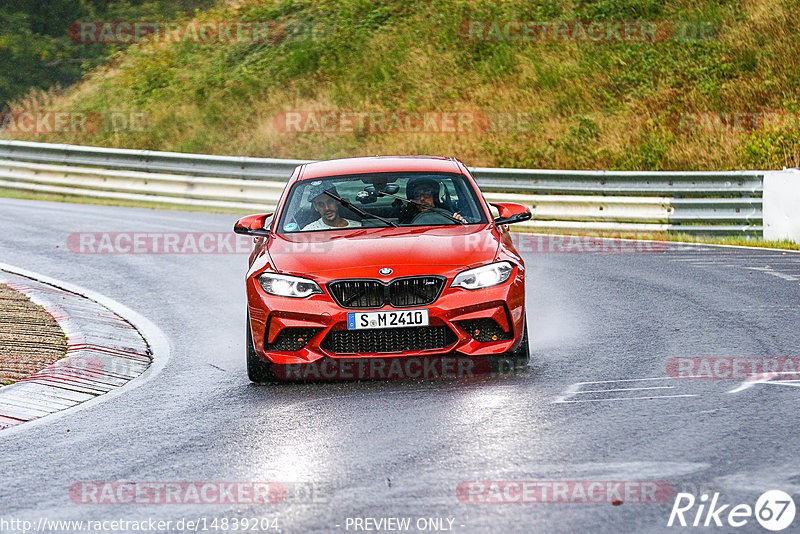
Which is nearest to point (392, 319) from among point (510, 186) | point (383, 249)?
point (383, 249)

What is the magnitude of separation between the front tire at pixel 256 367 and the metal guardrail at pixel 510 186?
1030 centimetres

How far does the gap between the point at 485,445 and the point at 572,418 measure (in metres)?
0.78

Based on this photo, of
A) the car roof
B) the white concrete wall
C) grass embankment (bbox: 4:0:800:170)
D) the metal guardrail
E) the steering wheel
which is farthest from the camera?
grass embankment (bbox: 4:0:800:170)

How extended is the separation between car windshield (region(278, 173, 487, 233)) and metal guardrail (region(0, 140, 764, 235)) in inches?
332

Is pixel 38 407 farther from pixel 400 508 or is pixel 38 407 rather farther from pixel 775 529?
pixel 775 529

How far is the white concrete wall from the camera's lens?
50.5 ft

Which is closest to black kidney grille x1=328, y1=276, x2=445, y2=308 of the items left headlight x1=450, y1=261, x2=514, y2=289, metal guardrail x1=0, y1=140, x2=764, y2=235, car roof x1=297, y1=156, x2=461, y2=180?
left headlight x1=450, y1=261, x2=514, y2=289

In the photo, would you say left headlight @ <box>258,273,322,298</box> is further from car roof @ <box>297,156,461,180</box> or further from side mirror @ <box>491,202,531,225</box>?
side mirror @ <box>491,202,531,225</box>

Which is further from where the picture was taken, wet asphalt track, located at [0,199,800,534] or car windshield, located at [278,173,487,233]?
car windshield, located at [278,173,487,233]

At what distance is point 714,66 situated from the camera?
2711cm

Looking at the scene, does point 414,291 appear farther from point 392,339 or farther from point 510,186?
point 510,186

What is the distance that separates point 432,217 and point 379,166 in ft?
2.88

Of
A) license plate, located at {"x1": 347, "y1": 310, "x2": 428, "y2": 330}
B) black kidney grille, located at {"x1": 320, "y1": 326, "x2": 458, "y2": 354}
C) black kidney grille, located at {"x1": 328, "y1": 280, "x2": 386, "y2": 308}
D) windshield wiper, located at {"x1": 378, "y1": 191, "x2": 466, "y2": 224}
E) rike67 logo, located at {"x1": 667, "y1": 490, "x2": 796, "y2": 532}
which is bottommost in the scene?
rike67 logo, located at {"x1": 667, "y1": 490, "x2": 796, "y2": 532}

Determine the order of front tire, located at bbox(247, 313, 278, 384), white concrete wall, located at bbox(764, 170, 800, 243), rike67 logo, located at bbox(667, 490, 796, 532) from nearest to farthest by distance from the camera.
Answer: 1. rike67 logo, located at bbox(667, 490, 796, 532)
2. front tire, located at bbox(247, 313, 278, 384)
3. white concrete wall, located at bbox(764, 170, 800, 243)
